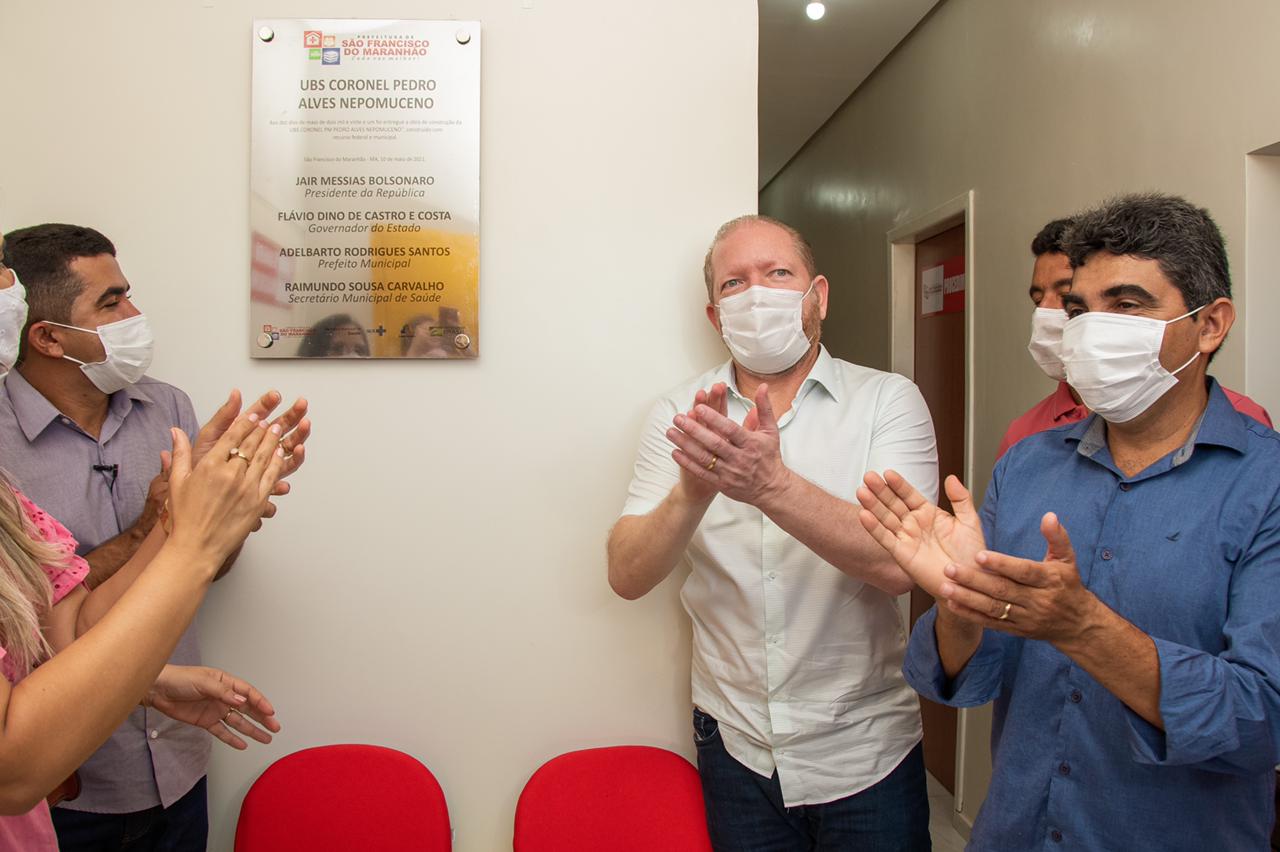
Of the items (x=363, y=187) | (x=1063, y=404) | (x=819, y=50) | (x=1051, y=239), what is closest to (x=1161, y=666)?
(x=1063, y=404)

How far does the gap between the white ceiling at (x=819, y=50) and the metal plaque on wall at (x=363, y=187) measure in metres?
2.26

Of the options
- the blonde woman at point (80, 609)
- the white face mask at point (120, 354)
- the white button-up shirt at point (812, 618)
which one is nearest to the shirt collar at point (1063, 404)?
the white button-up shirt at point (812, 618)

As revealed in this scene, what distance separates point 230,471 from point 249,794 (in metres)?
1.13

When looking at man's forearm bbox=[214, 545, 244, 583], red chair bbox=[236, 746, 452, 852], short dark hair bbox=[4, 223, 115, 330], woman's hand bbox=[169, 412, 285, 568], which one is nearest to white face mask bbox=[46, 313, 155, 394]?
short dark hair bbox=[4, 223, 115, 330]

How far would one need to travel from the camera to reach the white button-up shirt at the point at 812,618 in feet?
5.21

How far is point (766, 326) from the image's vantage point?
5.48 feet

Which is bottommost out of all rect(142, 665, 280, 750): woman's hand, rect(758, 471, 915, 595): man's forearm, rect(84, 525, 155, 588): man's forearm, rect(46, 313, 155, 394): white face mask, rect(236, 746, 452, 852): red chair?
rect(236, 746, 452, 852): red chair

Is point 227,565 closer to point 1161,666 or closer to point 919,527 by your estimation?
point 919,527

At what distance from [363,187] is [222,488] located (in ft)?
3.50

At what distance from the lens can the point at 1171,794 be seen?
1.21 metres

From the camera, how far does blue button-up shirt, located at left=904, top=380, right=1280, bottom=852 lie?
3.52ft

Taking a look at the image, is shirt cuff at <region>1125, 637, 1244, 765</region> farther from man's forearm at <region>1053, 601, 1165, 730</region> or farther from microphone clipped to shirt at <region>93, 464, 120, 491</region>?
microphone clipped to shirt at <region>93, 464, 120, 491</region>

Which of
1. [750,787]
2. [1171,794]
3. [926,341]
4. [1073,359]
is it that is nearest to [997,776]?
[1171,794]

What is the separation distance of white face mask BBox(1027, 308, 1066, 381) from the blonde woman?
1799 millimetres
